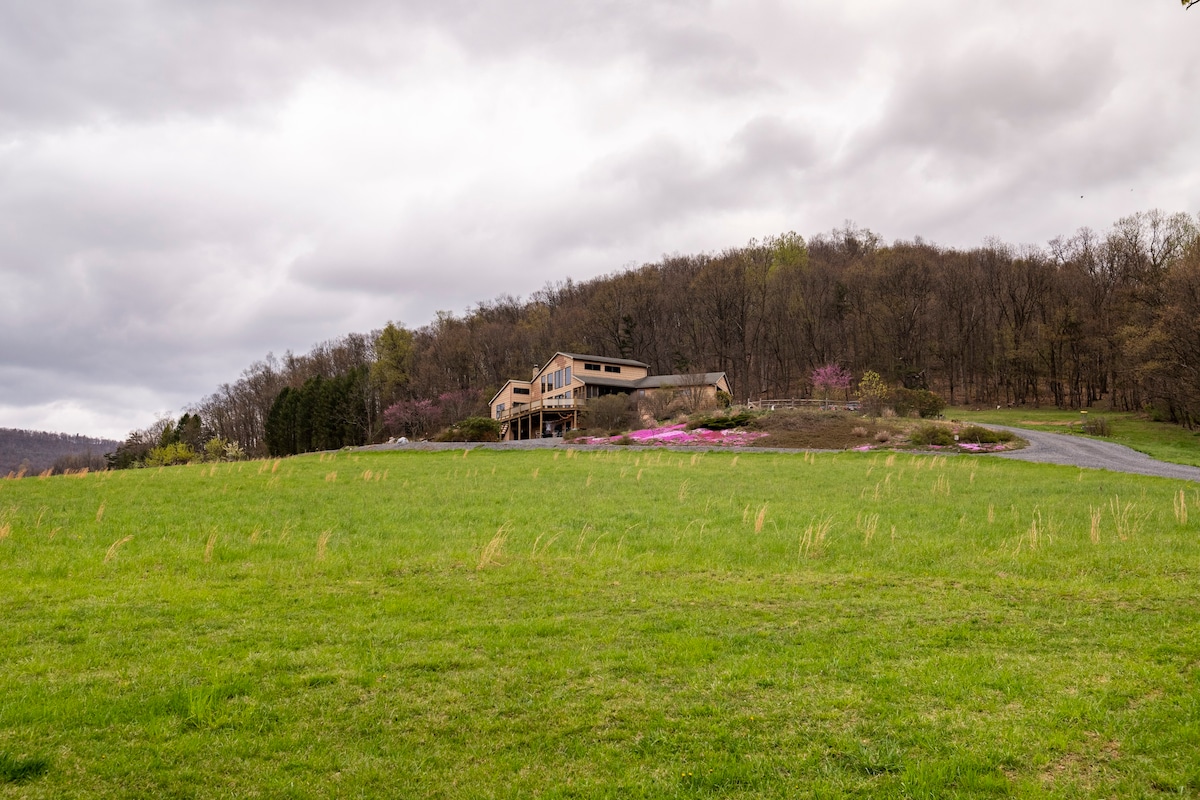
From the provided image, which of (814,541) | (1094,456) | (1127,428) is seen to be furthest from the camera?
(1127,428)

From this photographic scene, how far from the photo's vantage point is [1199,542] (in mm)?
11625

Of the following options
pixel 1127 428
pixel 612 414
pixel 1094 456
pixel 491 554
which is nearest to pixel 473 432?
pixel 612 414

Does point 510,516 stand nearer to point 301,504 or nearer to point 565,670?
point 301,504

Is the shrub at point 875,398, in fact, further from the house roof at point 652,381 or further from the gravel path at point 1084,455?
the house roof at point 652,381

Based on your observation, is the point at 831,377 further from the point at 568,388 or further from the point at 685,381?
the point at 568,388

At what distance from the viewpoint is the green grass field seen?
4523 mm

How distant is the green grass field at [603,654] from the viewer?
14.8 feet

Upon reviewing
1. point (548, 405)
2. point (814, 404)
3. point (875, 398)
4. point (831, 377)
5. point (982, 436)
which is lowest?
point (982, 436)

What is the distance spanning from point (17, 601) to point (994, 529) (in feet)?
53.7

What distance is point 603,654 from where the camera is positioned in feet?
22.4

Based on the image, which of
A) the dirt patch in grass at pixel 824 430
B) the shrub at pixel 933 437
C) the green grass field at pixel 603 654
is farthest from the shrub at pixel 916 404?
the green grass field at pixel 603 654

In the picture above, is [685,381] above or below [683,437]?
above

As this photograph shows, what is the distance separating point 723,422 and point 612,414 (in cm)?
956

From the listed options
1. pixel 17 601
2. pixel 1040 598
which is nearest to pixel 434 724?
pixel 17 601
